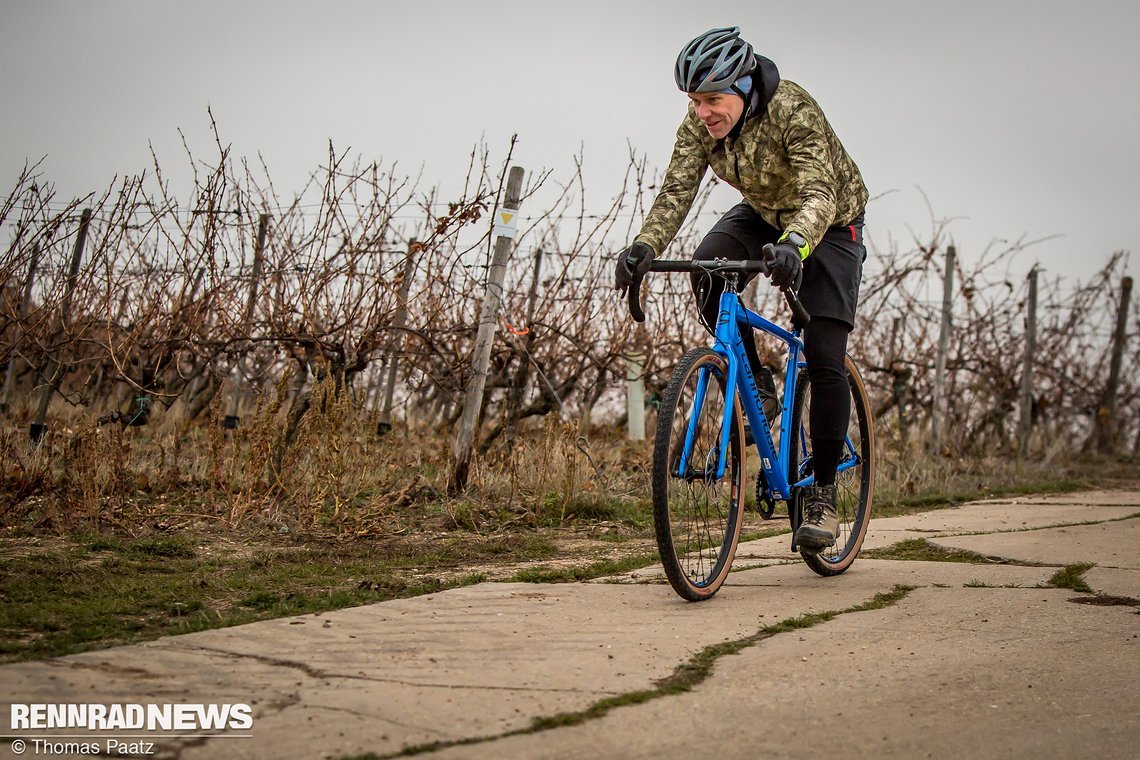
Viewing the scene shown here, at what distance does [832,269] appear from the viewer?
13.3ft

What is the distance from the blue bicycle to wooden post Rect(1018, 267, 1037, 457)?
312 inches

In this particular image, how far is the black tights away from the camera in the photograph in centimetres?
409

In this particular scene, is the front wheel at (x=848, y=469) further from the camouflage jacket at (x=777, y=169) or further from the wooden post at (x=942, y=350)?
the wooden post at (x=942, y=350)

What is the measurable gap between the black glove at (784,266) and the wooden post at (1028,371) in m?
8.62

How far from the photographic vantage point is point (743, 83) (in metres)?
3.89

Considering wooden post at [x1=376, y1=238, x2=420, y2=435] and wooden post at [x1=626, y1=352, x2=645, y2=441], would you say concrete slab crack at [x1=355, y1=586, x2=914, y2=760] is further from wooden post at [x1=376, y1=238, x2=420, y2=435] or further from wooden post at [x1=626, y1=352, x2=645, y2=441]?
wooden post at [x1=626, y1=352, x2=645, y2=441]

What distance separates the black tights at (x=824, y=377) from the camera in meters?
4.09

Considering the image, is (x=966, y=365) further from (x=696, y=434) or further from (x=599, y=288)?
(x=696, y=434)

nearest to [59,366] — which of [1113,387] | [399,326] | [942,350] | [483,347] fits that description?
[399,326]

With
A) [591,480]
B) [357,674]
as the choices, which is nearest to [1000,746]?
[357,674]

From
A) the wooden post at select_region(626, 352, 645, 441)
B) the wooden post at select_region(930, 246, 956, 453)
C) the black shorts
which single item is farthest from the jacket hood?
the wooden post at select_region(930, 246, 956, 453)

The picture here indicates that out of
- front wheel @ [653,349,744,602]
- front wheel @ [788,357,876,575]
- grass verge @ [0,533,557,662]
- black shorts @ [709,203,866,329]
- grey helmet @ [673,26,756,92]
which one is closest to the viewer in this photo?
grass verge @ [0,533,557,662]

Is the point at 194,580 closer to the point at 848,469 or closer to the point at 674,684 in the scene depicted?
the point at 674,684

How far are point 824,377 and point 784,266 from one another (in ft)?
2.48
